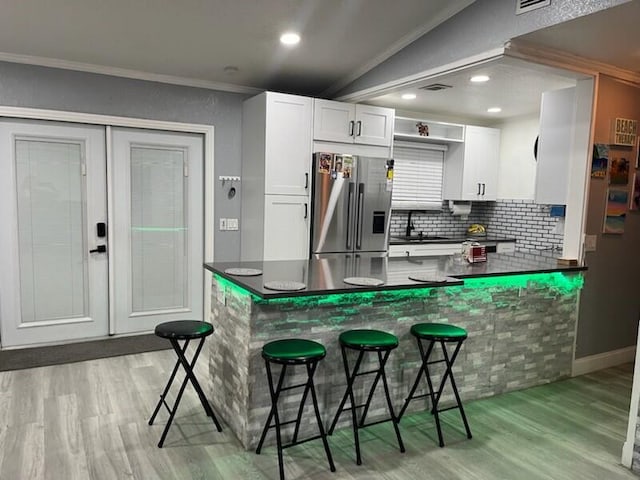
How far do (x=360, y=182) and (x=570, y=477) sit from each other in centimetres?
297

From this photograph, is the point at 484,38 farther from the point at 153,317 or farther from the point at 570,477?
the point at 153,317

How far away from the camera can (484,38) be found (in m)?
3.12

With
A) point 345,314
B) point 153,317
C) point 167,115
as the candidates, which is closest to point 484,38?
point 345,314

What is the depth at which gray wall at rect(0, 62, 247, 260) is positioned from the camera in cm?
391

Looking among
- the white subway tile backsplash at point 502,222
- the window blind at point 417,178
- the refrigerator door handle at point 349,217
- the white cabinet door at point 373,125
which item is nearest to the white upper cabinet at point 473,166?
the window blind at point 417,178

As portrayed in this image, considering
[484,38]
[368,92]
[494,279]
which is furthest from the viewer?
[368,92]

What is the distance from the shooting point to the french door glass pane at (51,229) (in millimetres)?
4070

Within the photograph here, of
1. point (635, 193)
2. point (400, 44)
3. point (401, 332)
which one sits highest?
point (400, 44)

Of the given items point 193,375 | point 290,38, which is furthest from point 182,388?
point 290,38

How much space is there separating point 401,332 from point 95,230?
3.01 m

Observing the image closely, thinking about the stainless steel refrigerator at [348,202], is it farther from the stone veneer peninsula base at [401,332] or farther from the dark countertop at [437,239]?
the stone veneer peninsula base at [401,332]

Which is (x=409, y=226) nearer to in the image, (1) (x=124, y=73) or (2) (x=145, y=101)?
(2) (x=145, y=101)

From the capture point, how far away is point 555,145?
3920 mm

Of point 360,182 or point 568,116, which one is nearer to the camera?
point 568,116
